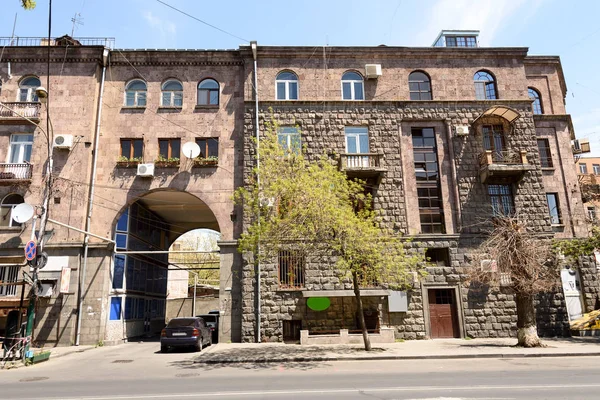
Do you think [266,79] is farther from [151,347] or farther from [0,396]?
[0,396]

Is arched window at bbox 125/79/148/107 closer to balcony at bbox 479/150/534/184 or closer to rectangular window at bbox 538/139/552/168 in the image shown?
balcony at bbox 479/150/534/184

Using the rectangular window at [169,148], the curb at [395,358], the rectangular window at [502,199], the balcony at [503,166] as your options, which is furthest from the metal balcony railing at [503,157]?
the rectangular window at [169,148]

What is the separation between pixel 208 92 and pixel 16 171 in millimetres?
11128

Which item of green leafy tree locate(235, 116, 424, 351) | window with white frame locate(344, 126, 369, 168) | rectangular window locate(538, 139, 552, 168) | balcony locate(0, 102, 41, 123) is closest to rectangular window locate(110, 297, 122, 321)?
green leafy tree locate(235, 116, 424, 351)

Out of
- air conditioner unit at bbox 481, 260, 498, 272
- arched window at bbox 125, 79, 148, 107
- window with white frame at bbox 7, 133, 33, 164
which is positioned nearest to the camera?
air conditioner unit at bbox 481, 260, 498, 272

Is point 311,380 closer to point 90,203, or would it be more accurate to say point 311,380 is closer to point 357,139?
point 357,139

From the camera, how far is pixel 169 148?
23.2 metres

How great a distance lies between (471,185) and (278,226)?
41.2 ft

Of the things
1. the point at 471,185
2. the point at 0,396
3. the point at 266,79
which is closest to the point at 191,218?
the point at 266,79

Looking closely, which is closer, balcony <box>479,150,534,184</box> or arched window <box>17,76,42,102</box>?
balcony <box>479,150,534,184</box>

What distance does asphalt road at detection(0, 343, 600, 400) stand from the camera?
29.2 feet

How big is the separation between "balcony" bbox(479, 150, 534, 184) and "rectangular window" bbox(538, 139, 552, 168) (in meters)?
4.70

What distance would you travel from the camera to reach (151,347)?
68.3 ft

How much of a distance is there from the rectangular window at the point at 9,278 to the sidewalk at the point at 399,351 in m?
10.6
